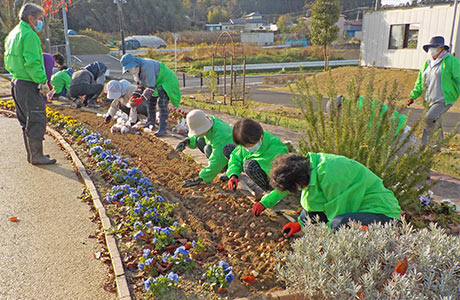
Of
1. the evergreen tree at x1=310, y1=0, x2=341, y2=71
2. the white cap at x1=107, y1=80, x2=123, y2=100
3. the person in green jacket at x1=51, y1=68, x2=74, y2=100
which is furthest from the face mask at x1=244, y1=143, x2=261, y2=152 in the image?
the evergreen tree at x1=310, y1=0, x2=341, y2=71

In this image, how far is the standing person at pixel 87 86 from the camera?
9.33 meters

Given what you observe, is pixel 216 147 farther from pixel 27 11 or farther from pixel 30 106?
pixel 27 11

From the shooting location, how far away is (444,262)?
2.04 m

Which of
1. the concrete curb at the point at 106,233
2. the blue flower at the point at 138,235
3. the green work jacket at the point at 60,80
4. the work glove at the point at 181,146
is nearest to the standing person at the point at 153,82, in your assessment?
the concrete curb at the point at 106,233

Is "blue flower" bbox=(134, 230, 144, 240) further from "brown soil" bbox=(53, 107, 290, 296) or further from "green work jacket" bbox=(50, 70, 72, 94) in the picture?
"green work jacket" bbox=(50, 70, 72, 94)

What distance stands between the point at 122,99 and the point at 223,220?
4558mm

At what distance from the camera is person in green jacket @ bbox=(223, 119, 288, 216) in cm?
353

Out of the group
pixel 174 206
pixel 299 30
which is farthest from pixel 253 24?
pixel 174 206

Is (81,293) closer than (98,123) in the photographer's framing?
Yes

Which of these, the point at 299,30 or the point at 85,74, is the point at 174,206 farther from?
the point at 299,30

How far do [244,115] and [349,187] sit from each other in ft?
21.0

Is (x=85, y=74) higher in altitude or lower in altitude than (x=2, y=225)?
higher

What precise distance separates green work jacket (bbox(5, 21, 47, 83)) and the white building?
13379mm

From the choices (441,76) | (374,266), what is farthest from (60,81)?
(374,266)
